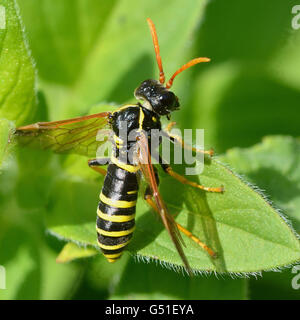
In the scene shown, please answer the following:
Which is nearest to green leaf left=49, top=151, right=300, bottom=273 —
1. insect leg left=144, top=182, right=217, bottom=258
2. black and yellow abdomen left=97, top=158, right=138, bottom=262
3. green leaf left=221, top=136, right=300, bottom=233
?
insect leg left=144, top=182, right=217, bottom=258

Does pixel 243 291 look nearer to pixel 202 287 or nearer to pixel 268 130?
pixel 202 287

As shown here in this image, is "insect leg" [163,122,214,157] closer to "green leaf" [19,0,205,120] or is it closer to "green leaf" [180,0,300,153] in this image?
"green leaf" [19,0,205,120]

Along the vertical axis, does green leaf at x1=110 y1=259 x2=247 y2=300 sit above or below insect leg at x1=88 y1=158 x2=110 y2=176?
below

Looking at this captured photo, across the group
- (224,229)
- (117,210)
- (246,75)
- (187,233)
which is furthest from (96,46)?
(224,229)

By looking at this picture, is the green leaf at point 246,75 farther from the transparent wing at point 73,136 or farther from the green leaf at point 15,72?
the green leaf at point 15,72

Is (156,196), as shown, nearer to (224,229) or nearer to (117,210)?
(117,210)

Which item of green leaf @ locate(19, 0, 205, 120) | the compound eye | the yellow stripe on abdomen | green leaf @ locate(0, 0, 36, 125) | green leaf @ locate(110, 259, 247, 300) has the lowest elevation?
green leaf @ locate(110, 259, 247, 300)
